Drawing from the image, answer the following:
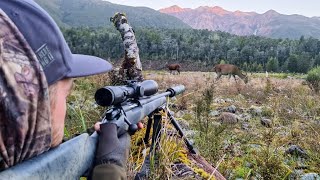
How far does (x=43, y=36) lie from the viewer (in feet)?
5.27

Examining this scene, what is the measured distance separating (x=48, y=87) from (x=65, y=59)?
0.48ft

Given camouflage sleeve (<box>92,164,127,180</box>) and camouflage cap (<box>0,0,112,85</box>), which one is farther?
camouflage sleeve (<box>92,164,127,180</box>)

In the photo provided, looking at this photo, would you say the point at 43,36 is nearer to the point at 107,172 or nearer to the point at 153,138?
the point at 107,172

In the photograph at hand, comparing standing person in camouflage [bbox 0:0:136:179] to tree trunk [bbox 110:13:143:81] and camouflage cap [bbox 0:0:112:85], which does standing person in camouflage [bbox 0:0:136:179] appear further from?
tree trunk [bbox 110:13:143:81]

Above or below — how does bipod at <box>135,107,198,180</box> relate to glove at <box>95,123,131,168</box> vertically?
below

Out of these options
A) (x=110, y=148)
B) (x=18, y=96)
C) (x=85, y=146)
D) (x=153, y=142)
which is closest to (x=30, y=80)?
(x=18, y=96)

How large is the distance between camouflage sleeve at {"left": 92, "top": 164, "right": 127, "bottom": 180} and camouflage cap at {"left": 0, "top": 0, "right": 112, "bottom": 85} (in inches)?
19.3

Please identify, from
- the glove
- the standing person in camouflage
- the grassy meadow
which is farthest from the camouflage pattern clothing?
the grassy meadow

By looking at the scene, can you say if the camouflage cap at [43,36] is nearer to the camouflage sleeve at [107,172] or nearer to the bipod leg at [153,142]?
the camouflage sleeve at [107,172]

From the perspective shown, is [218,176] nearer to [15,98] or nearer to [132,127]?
[132,127]

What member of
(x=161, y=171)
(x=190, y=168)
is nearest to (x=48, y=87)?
(x=161, y=171)

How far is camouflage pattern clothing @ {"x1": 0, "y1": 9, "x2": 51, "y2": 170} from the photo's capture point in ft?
4.56

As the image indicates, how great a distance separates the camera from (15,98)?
55.4 inches

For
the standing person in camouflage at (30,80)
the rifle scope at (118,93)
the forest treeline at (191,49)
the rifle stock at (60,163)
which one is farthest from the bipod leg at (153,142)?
the forest treeline at (191,49)
